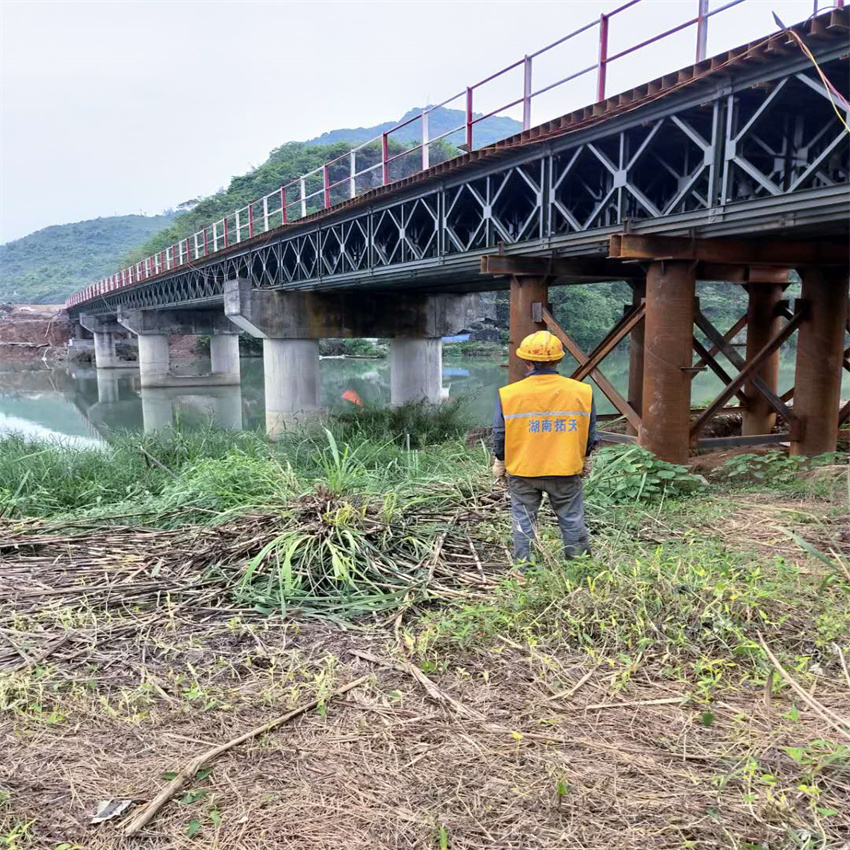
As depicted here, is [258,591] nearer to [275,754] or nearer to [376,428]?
[275,754]

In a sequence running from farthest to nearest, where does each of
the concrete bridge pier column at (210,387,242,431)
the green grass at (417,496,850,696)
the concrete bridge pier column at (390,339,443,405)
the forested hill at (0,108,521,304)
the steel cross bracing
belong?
the forested hill at (0,108,521,304) → the concrete bridge pier column at (210,387,242,431) → the concrete bridge pier column at (390,339,443,405) → the steel cross bracing → the green grass at (417,496,850,696)

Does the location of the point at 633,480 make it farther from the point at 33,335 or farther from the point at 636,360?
the point at 33,335

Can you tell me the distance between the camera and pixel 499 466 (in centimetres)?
476

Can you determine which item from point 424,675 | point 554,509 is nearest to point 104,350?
point 554,509

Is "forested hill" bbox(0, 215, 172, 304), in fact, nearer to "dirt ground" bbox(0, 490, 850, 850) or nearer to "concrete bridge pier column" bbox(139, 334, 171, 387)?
"concrete bridge pier column" bbox(139, 334, 171, 387)

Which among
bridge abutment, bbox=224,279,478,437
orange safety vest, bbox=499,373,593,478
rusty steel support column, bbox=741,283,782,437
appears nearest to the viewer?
orange safety vest, bbox=499,373,593,478

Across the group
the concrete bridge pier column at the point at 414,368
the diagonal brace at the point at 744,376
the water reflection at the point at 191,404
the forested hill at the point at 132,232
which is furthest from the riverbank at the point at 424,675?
the water reflection at the point at 191,404

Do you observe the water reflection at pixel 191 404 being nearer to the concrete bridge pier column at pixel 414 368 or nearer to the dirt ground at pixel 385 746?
the concrete bridge pier column at pixel 414 368

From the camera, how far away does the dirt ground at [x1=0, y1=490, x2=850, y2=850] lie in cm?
234

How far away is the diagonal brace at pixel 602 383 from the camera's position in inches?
333

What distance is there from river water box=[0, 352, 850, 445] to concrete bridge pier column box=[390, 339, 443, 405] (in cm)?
193

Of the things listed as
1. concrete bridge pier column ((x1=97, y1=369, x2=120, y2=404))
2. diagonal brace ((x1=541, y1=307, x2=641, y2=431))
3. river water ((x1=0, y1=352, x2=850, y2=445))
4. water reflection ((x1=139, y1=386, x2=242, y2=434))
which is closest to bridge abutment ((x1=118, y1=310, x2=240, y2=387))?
water reflection ((x1=139, y1=386, x2=242, y2=434))

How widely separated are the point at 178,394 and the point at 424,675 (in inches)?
1532

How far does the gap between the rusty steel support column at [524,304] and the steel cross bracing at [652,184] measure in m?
0.56
